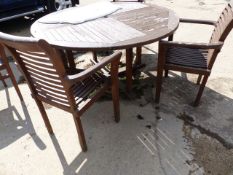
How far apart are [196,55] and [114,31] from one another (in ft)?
3.03

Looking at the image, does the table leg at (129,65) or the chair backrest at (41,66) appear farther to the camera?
the table leg at (129,65)

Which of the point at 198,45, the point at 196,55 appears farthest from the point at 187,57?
the point at 198,45

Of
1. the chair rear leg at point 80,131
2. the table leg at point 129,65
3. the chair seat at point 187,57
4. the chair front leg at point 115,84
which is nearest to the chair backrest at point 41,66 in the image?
the chair rear leg at point 80,131

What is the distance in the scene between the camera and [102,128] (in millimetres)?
2230

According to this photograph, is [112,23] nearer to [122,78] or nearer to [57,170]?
[122,78]

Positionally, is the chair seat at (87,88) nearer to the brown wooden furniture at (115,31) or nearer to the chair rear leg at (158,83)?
the brown wooden furniture at (115,31)

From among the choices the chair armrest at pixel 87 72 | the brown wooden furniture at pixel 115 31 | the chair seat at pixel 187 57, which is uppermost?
the brown wooden furniture at pixel 115 31

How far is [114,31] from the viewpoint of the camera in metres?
2.08

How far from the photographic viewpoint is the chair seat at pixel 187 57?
87.4 inches

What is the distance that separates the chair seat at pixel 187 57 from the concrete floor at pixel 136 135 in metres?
0.48

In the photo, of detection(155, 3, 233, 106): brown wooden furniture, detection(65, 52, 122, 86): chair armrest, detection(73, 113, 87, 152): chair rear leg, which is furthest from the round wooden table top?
detection(73, 113, 87, 152): chair rear leg

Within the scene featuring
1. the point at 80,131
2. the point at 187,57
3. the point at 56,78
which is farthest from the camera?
the point at 187,57

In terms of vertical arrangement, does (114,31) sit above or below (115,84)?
above

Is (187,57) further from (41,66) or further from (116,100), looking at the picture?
(41,66)
